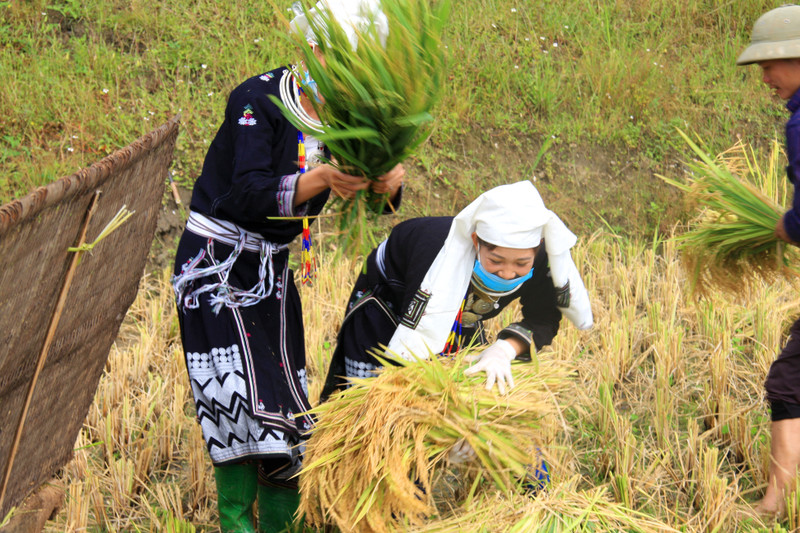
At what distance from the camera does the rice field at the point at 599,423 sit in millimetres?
2418

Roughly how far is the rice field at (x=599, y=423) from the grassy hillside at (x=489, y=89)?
1.22 metres

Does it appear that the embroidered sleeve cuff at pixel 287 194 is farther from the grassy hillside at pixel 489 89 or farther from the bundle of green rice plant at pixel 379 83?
the grassy hillside at pixel 489 89

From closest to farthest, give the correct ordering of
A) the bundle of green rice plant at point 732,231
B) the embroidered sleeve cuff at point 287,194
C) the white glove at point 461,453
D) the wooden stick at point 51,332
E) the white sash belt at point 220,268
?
the wooden stick at point 51,332, the white glove at point 461,453, the embroidered sleeve cuff at point 287,194, the white sash belt at point 220,268, the bundle of green rice plant at point 732,231

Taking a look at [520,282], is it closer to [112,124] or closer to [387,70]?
[387,70]

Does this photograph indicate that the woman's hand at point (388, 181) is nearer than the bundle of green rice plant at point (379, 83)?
No

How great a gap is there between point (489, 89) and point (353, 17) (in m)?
4.17

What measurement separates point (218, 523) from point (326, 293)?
171cm

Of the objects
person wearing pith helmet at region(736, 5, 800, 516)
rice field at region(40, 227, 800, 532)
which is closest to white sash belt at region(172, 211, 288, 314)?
rice field at region(40, 227, 800, 532)

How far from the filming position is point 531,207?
7.59ft

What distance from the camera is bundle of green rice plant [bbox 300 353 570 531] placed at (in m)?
2.05

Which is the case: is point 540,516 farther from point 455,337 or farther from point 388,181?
point 388,181

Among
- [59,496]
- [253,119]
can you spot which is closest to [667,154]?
[253,119]

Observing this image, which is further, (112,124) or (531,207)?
(112,124)

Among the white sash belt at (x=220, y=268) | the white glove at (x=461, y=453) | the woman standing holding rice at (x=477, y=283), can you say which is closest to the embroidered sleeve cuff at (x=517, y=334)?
the woman standing holding rice at (x=477, y=283)
